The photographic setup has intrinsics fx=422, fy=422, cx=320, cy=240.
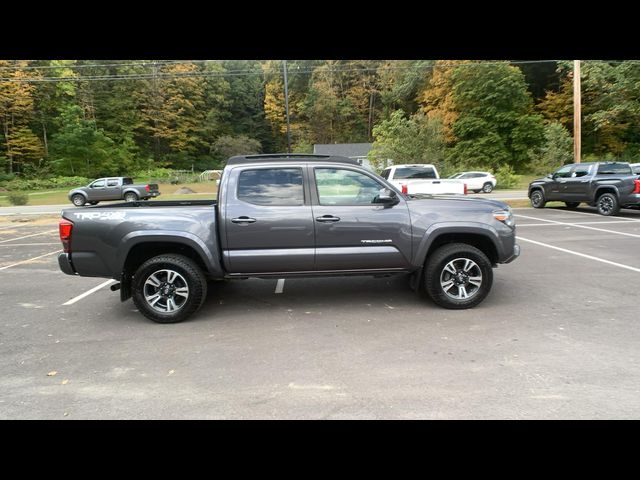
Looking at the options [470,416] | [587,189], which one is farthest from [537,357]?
[587,189]

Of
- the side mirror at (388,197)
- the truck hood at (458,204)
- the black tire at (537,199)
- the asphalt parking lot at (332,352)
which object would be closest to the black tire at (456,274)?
the asphalt parking lot at (332,352)

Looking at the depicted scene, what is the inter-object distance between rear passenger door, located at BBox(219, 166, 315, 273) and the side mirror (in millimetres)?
911

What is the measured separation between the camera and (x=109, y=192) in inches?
1130

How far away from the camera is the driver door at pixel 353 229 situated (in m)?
5.25

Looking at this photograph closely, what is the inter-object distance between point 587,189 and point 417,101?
49.1 meters

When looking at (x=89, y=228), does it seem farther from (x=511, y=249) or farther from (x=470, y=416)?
(x=511, y=249)

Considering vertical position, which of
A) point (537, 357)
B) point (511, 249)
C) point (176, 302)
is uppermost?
point (511, 249)

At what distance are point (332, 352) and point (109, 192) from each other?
94.4 ft

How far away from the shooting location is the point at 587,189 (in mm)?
14984

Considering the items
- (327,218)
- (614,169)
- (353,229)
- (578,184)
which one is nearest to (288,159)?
(327,218)

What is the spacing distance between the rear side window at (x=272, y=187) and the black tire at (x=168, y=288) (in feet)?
3.62

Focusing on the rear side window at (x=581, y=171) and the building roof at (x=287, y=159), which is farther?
the rear side window at (x=581, y=171)

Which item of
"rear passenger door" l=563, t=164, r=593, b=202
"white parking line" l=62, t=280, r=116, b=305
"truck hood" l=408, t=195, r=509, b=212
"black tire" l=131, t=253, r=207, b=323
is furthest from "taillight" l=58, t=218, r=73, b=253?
"rear passenger door" l=563, t=164, r=593, b=202

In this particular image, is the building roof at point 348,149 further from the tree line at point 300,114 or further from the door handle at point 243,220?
the door handle at point 243,220
